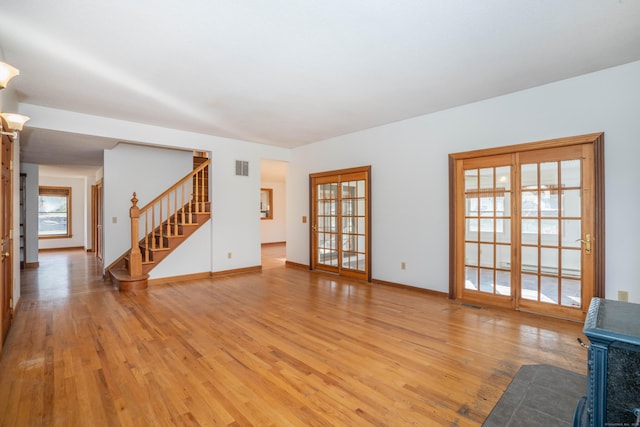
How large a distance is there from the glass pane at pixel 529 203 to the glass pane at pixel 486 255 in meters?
0.63

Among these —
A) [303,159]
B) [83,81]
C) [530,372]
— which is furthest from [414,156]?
[83,81]

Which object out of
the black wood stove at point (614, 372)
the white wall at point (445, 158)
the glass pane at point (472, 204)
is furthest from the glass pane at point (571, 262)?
the black wood stove at point (614, 372)

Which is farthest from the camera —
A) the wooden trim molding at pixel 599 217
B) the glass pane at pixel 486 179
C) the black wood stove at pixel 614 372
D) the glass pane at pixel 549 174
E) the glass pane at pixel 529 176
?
the glass pane at pixel 486 179

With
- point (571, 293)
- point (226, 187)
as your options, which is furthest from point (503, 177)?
point (226, 187)

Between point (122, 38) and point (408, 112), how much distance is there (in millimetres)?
3685

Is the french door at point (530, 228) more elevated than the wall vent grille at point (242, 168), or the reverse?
the wall vent grille at point (242, 168)

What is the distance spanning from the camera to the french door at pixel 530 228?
3.54 metres

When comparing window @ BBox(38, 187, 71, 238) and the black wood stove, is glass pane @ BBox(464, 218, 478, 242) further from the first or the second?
A: window @ BBox(38, 187, 71, 238)

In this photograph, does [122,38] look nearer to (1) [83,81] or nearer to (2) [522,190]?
(1) [83,81]

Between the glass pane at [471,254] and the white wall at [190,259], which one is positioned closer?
the glass pane at [471,254]

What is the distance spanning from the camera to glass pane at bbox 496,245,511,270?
4.12 meters

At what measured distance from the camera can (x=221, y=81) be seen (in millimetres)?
3574

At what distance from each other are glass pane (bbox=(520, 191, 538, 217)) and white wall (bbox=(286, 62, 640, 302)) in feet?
2.18

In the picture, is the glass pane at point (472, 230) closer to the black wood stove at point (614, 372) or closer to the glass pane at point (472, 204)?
the glass pane at point (472, 204)
